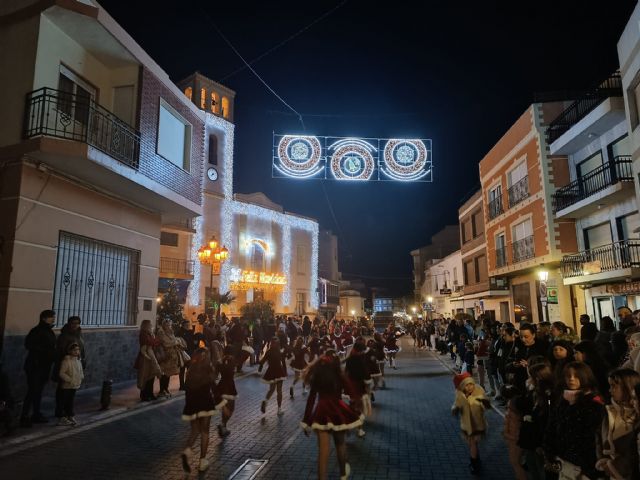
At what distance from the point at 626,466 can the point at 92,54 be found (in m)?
14.5

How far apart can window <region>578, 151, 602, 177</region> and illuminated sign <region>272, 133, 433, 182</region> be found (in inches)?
315

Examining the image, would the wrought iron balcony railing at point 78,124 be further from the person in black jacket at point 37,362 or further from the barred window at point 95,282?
the person in black jacket at point 37,362

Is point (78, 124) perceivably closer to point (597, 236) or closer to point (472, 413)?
point (472, 413)

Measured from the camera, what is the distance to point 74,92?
1222 centimetres

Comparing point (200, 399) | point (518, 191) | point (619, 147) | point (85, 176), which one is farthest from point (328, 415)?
point (518, 191)

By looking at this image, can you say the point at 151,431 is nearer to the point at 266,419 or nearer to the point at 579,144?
the point at 266,419

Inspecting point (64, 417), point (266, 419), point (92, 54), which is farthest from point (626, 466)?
point (92, 54)

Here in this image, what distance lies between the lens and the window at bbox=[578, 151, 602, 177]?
1847 centimetres

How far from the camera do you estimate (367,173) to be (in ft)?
50.1

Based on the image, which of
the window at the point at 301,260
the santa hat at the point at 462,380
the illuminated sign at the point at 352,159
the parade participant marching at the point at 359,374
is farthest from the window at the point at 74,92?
the window at the point at 301,260

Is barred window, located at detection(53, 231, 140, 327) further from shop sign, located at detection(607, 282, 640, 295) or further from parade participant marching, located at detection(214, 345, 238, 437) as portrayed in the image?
shop sign, located at detection(607, 282, 640, 295)

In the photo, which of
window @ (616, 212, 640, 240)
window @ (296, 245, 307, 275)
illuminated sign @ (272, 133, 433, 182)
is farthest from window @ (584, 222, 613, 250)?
window @ (296, 245, 307, 275)

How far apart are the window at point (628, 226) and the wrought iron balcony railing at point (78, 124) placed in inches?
659

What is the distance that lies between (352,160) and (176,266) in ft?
61.6
